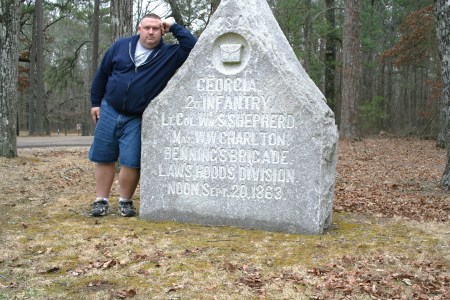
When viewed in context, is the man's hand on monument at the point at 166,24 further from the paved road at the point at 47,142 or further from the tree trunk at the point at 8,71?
the paved road at the point at 47,142

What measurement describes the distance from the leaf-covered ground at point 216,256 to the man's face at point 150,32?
188 centimetres

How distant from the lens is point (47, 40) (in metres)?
35.6

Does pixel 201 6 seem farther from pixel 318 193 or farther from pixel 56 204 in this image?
pixel 318 193

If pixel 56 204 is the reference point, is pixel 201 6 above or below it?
above

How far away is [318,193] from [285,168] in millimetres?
389

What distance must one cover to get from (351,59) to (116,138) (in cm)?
1315

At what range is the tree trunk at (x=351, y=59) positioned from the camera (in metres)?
17.2

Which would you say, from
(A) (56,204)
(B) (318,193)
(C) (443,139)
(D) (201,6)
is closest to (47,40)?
(D) (201,6)

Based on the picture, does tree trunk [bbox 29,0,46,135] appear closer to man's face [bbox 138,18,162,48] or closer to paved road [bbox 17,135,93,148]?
paved road [bbox 17,135,93,148]

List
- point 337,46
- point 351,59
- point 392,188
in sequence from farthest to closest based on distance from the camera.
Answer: point 337,46
point 351,59
point 392,188

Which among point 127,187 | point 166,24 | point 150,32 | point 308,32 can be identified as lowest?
point 127,187

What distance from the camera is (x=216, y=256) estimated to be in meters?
4.20

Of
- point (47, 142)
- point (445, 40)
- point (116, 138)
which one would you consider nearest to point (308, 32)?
point (47, 142)

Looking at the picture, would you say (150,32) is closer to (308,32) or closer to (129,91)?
(129,91)
